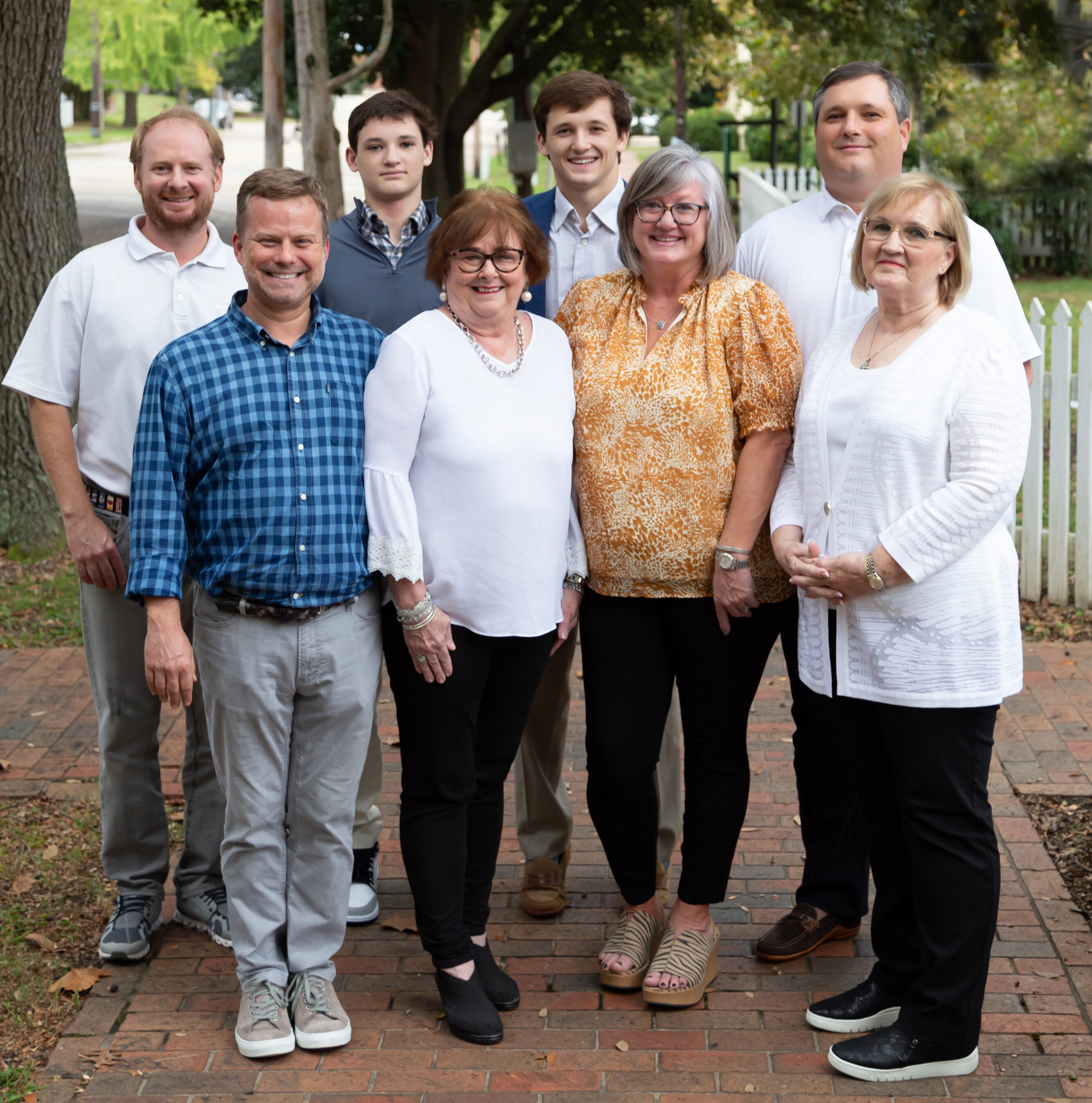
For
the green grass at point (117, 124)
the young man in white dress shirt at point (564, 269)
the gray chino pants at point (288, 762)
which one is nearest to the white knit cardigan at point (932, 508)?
the young man in white dress shirt at point (564, 269)

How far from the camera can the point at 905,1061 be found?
326 cm

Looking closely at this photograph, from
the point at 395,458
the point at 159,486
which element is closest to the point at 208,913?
the point at 159,486

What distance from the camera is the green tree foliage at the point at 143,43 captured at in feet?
191

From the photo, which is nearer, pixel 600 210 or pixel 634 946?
pixel 634 946

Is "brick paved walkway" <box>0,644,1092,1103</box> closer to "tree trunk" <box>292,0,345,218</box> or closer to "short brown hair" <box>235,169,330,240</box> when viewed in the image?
"short brown hair" <box>235,169,330,240</box>

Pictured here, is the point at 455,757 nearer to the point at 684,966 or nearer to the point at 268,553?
the point at 268,553

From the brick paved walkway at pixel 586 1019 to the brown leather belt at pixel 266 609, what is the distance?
3.75 feet

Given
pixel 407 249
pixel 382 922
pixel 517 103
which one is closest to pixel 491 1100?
pixel 382 922

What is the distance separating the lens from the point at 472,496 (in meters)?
3.24

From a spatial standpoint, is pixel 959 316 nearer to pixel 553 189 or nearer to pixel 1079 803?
pixel 553 189

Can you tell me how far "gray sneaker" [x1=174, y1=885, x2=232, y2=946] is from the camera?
3963 millimetres

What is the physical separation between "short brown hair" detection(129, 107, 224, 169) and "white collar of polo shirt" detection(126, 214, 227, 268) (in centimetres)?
17

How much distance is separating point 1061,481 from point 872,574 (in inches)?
164

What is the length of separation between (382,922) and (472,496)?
158 centimetres
